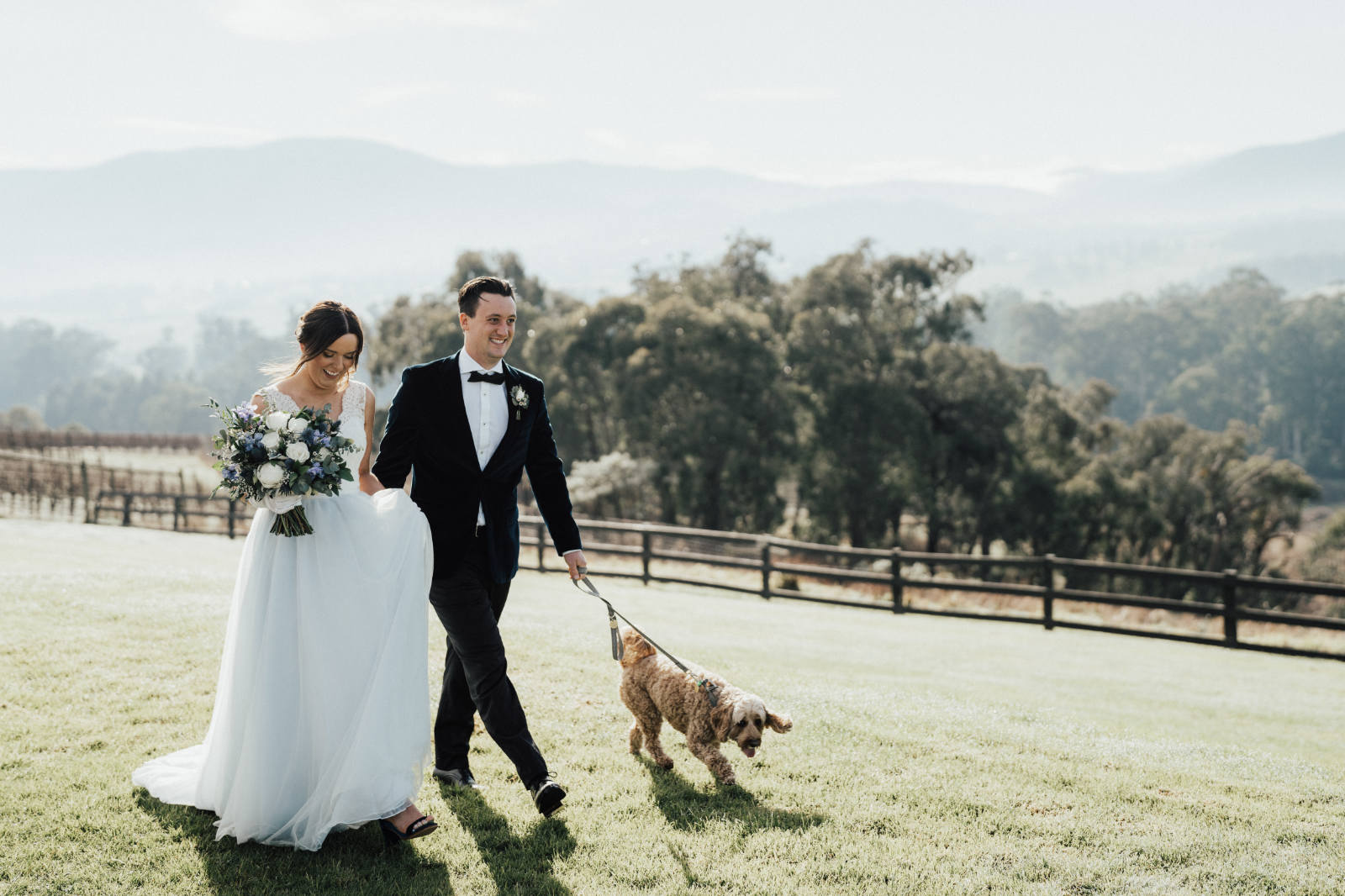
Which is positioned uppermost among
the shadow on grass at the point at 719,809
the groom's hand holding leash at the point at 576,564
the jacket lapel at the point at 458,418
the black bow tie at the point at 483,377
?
the black bow tie at the point at 483,377

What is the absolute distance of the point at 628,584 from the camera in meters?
17.1

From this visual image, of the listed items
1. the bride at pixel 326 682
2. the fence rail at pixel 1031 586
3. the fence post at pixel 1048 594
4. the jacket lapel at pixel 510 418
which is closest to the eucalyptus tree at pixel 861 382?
the fence rail at pixel 1031 586

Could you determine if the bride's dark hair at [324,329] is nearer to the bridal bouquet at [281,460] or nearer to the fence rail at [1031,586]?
the bridal bouquet at [281,460]

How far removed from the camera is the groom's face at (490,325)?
170 inches

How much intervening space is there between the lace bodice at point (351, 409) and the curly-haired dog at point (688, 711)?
1.64 meters

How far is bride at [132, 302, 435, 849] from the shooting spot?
3.81 metres

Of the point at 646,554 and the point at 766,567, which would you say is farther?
the point at 646,554

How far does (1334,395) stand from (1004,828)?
4580 inches

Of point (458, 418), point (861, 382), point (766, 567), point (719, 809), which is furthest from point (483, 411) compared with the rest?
point (861, 382)

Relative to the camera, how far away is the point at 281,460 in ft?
12.6

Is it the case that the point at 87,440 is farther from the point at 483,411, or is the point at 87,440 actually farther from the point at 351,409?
the point at 483,411

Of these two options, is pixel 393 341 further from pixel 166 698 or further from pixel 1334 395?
pixel 1334 395

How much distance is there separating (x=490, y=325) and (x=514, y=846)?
2.21 metres

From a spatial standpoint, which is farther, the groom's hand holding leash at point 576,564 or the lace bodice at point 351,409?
the groom's hand holding leash at point 576,564
